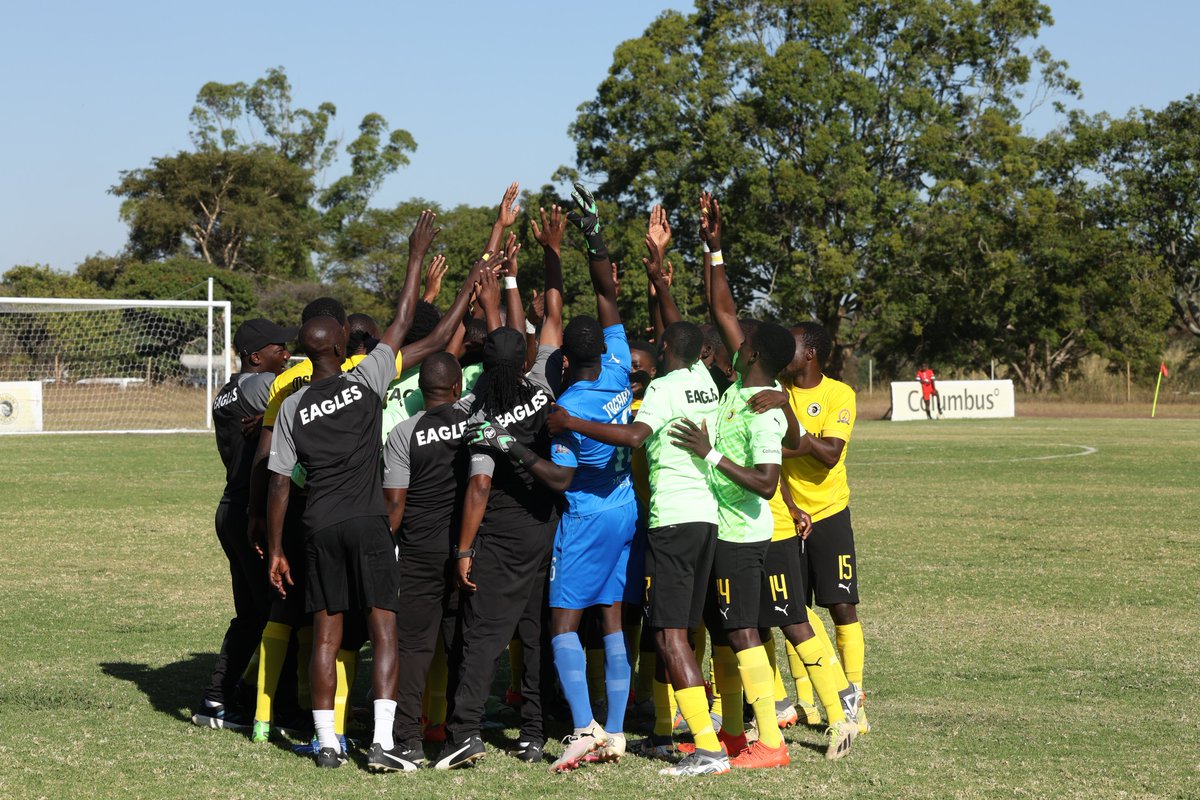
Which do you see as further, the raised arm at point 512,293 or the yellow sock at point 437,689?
the raised arm at point 512,293

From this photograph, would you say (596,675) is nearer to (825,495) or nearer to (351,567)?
(825,495)

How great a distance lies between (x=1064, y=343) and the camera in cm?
5838

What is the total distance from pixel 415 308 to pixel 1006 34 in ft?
187

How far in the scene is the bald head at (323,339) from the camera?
22.0ft

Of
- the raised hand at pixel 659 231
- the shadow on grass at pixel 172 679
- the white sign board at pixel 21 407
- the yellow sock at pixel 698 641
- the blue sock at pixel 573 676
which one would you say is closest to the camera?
the blue sock at pixel 573 676

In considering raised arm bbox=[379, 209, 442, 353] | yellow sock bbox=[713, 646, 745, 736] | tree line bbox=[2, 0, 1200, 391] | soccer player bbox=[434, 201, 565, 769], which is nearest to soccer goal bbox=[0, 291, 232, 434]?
tree line bbox=[2, 0, 1200, 391]

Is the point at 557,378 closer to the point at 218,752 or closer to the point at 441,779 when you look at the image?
the point at 441,779

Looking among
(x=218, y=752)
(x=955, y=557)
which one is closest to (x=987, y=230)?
(x=955, y=557)

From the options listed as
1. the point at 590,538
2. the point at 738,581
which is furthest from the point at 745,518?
the point at 590,538

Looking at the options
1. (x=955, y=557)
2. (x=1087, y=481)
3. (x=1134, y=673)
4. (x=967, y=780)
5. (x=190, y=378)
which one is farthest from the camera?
(x=190, y=378)

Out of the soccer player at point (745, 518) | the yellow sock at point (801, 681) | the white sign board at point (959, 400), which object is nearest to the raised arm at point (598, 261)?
the soccer player at point (745, 518)

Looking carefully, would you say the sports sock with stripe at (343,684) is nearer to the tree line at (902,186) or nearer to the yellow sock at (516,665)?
the yellow sock at (516,665)

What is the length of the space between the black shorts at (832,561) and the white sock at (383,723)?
2.60 meters

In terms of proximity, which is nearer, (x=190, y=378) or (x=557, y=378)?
(x=557, y=378)
